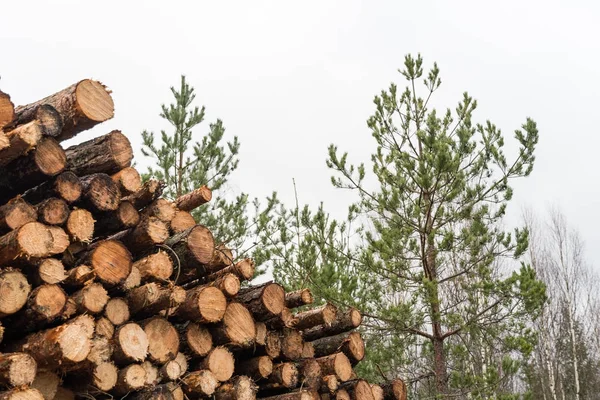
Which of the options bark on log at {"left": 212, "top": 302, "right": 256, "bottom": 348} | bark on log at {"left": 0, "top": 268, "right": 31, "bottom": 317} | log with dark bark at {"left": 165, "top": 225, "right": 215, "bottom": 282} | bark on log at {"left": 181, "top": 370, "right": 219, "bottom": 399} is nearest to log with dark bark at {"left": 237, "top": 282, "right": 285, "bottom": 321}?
bark on log at {"left": 212, "top": 302, "right": 256, "bottom": 348}

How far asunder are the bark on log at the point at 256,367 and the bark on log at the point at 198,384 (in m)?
0.45

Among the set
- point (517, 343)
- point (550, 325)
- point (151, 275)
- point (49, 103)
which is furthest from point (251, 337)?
point (550, 325)

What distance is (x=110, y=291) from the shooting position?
3588 millimetres

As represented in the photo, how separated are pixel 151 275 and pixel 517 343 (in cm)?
475

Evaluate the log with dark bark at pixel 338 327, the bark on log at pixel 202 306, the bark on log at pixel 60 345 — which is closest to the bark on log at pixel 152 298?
the bark on log at pixel 202 306

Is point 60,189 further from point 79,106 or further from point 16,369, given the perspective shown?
point 16,369

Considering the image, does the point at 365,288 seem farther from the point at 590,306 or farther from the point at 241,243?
the point at 590,306

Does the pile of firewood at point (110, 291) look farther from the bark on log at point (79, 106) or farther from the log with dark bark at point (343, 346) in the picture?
the log with dark bark at point (343, 346)

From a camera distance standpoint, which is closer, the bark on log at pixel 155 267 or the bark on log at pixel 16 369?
the bark on log at pixel 16 369

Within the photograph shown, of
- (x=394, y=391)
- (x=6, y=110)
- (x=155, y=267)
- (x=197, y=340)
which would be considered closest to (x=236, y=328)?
(x=197, y=340)

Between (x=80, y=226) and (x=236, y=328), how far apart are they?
1.22 metres

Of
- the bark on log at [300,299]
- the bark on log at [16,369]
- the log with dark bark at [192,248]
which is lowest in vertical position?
the bark on log at [16,369]

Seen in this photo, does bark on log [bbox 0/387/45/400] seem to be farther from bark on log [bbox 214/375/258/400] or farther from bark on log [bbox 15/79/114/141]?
bark on log [bbox 15/79/114/141]

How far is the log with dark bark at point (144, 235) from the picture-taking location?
12.6 ft
